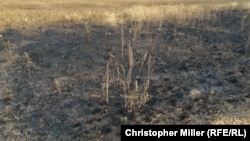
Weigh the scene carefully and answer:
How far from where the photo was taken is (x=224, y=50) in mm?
10328

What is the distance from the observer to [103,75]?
29.4 feet

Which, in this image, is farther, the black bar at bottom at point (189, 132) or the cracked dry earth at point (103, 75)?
the cracked dry earth at point (103, 75)

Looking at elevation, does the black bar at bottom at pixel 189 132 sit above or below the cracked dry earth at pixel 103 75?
below

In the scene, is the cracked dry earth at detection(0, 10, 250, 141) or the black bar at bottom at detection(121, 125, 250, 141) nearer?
the black bar at bottom at detection(121, 125, 250, 141)

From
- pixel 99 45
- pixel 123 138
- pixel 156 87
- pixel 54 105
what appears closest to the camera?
pixel 123 138

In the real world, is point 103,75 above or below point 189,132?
above

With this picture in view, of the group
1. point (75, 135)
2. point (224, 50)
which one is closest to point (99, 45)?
point (224, 50)

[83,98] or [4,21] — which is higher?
[4,21]

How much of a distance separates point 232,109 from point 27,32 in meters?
8.55

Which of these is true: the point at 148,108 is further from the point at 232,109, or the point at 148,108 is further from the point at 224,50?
the point at 224,50

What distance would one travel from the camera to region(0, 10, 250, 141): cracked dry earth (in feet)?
22.5

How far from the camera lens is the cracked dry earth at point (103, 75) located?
6863 mm

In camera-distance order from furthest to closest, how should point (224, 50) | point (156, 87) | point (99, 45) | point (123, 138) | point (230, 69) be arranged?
point (99, 45) < point (224, 50) < point (230, 69) < point (156, 87) < point (123, 138)

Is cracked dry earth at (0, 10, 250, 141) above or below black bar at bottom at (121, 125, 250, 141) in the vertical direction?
above
